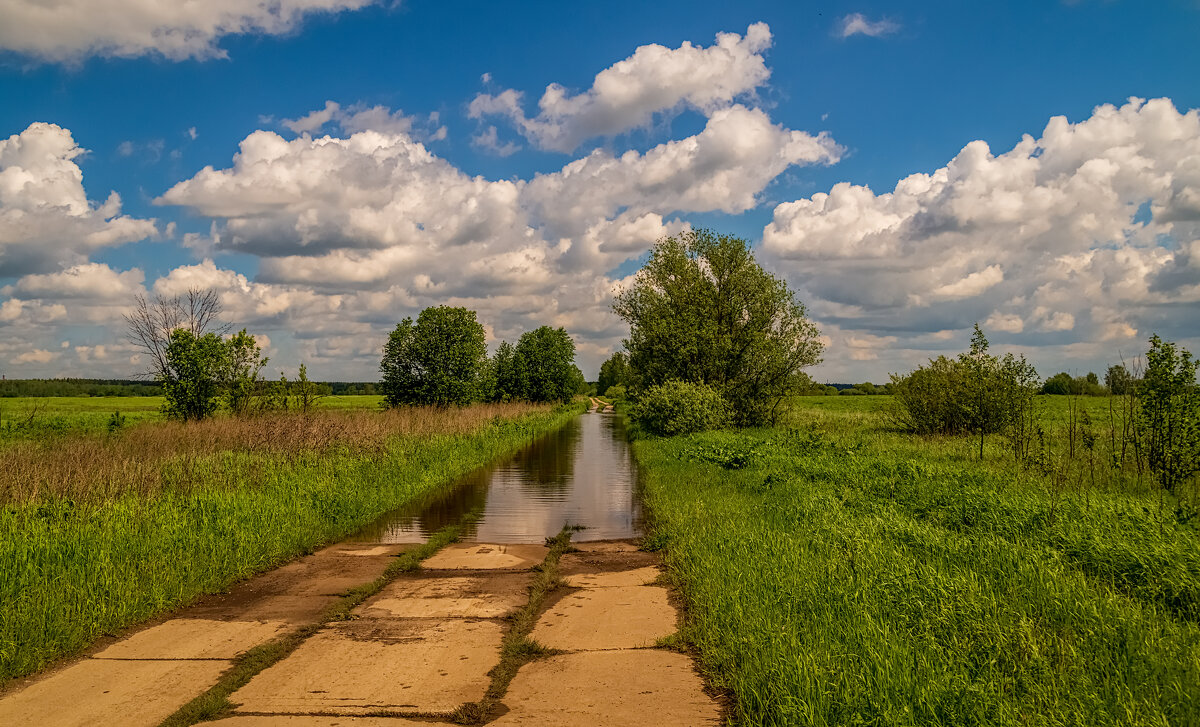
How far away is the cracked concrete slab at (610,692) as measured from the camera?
496 cm

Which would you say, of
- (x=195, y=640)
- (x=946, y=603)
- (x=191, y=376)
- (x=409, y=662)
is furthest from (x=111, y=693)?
(x=191, y=376)

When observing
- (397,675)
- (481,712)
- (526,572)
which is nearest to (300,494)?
(526,572)

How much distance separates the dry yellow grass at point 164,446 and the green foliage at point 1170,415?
17.2m

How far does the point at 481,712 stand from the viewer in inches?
199

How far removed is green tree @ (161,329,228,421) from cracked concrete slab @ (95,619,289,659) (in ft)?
62.9

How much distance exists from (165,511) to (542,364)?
60.3 meters

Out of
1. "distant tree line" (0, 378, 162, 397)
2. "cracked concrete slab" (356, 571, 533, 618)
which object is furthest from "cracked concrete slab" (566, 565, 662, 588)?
"distant tree line" (0, 378, 162, 397)

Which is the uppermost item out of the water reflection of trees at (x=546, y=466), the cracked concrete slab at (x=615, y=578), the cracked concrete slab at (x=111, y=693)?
the cracked concrete slab at (x=111, y=693)

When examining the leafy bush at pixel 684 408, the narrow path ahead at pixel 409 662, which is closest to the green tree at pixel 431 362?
the leafy bush at pixel 684 408

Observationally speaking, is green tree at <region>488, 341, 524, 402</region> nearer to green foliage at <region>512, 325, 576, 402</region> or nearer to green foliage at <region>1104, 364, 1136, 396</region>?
green foliage at <region>512, 325, 576, 402</region>

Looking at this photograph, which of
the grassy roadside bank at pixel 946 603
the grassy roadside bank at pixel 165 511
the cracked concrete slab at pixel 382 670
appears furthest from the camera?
the grassy roadside bank at pixel 165 511

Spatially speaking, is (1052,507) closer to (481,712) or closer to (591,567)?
(591,567)

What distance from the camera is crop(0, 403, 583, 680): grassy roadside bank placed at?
691 centimetres

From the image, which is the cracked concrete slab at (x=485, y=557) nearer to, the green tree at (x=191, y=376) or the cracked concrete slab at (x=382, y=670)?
the cracked concrete slab at (x=382, y=670)
